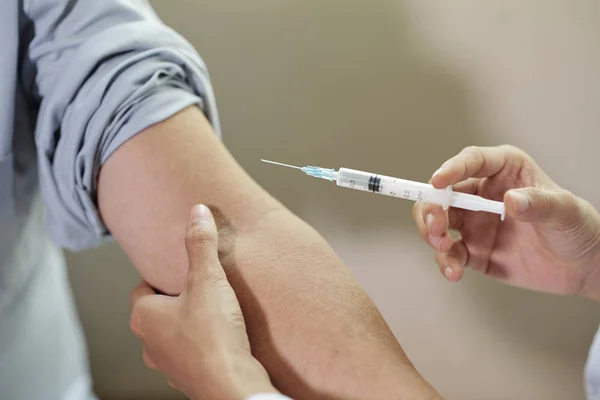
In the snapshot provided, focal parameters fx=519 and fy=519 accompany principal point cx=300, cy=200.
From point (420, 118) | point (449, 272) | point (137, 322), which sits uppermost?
point (420, 118)

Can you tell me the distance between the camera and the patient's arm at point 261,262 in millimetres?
616

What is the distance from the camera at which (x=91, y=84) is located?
668 millimetres

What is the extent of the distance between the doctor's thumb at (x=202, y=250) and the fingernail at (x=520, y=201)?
0.37 m

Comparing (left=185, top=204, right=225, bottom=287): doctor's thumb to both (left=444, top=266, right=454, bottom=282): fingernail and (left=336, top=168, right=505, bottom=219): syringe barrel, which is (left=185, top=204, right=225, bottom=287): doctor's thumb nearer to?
(left=336, top=168, right=505, bottom=219): syringe barrel

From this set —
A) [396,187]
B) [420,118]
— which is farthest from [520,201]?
[420,118]

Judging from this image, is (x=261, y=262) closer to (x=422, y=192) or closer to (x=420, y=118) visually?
(x=422, y=192)

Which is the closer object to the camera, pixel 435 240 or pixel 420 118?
pixel 435 240

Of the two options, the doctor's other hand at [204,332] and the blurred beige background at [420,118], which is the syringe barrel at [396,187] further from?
the blurred beige background at [420,118]

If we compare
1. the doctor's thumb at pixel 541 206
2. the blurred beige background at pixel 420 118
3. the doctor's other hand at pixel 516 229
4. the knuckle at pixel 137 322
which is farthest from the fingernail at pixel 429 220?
the knuckle at pixel 137 322

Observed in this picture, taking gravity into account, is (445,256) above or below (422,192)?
below

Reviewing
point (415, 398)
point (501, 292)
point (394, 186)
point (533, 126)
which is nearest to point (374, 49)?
point (533, 126)

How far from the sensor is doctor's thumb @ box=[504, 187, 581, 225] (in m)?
0.66

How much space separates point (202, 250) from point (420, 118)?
68cm

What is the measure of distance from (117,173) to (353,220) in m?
0.64
